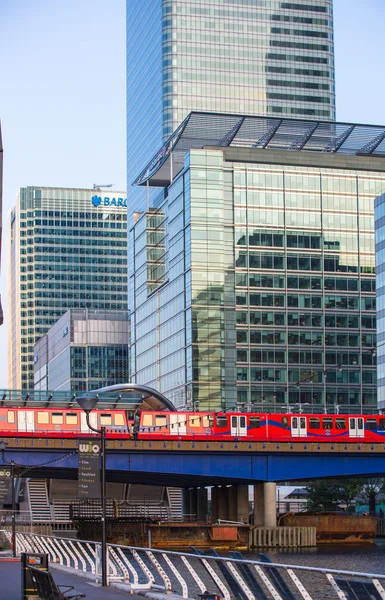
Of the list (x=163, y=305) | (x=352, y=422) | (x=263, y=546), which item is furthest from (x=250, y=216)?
(x=263, y=546)

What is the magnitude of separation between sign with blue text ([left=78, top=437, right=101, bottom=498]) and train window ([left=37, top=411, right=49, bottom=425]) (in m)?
52.6

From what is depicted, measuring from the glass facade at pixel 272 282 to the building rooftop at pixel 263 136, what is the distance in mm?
2681

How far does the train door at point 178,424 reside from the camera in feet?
317

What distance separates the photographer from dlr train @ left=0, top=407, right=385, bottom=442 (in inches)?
3654

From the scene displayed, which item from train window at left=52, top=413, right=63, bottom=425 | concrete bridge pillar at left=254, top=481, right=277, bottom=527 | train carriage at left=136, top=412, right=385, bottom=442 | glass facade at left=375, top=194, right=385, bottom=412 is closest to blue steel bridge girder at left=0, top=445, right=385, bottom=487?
concrete bridge pillar at left=254, top=481, right=277, bottom=527

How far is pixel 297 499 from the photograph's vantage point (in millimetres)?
157500

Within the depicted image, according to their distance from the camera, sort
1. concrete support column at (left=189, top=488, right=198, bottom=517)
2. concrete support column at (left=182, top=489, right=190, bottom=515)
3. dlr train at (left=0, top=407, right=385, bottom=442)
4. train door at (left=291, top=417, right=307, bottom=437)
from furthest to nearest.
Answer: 1. concrete support column at (left=182, top=489, right=190, bottom=515)
2. concrete support column at (left=189, top=488, right=198, bottom=517)
3. train door at (left=291, top=417, right=307, bottom=437)
4. dlr train at (left=0, top=407, right=385, bottom=442)

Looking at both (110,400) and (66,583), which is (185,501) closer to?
(110,400)

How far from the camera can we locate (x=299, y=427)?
322 feet

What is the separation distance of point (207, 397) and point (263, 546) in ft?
201

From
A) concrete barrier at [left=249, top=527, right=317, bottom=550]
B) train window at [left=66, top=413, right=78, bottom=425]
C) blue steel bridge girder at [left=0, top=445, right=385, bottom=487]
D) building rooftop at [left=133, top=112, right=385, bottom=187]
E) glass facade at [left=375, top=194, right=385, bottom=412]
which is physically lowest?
concrete barrier at [left=249, top=527, right=317, bottom=550]

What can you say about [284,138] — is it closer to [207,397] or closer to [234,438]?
[207,397]

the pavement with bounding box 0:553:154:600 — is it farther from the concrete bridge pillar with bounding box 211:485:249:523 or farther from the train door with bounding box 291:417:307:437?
the concrete bridge pillar with bounding box 211:485:249:523

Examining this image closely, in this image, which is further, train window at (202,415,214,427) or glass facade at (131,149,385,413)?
glass facade at (131,149,385,413)
